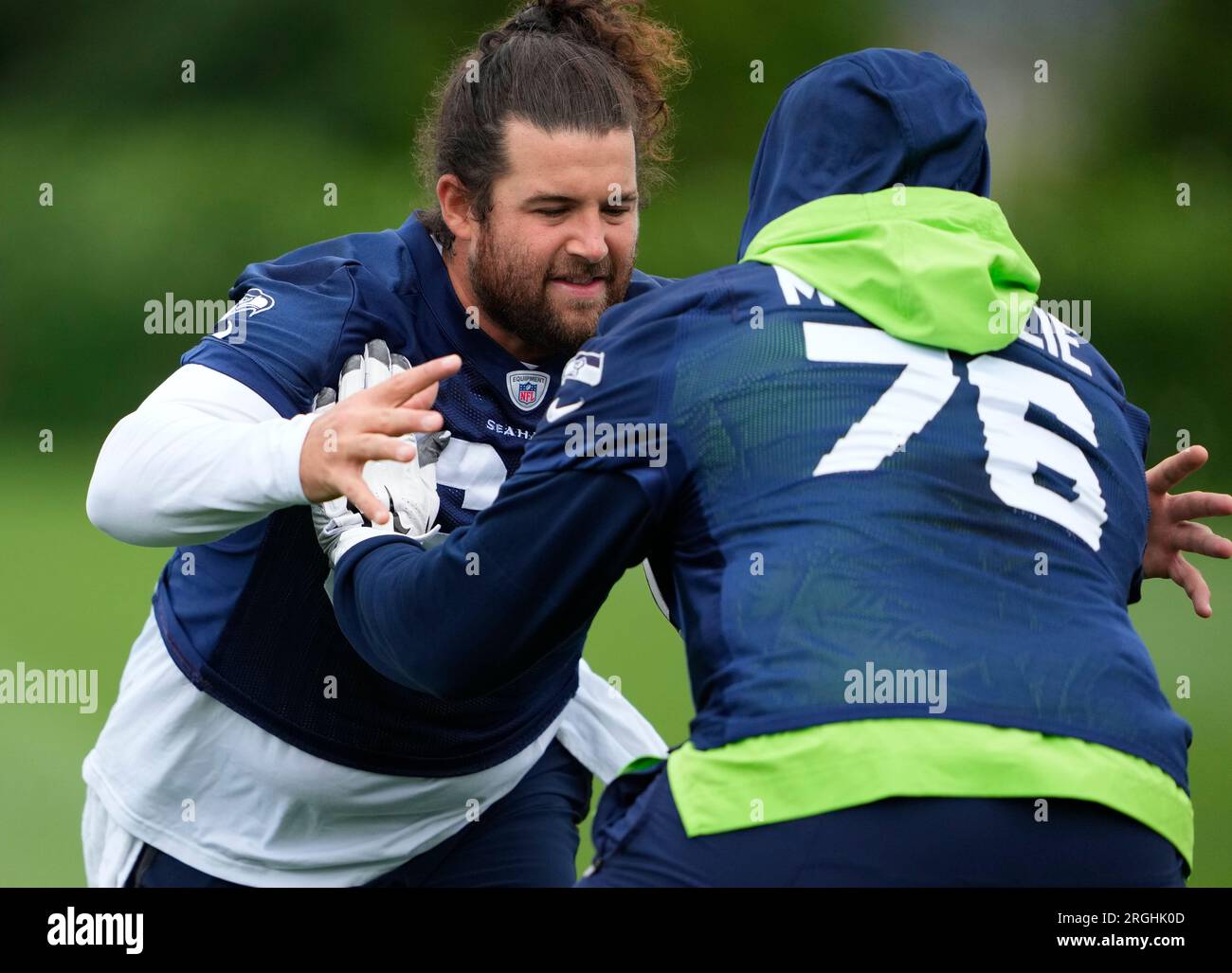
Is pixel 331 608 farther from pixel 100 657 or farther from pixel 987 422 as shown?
pixel 100 657

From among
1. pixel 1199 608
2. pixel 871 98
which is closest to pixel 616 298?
pixel 871 98

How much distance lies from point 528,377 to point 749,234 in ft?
2.35

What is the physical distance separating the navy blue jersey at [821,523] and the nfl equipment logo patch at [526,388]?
81cm

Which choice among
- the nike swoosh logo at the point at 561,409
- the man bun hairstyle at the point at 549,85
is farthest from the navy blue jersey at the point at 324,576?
the nike swoosh logo at the point at 561,409

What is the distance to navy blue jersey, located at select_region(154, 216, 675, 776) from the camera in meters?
2.59

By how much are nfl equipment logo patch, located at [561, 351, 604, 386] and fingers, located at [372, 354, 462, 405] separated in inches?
9.3

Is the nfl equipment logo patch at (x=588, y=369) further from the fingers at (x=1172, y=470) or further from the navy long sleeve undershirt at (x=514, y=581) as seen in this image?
the fingers at (x=1172, y=470)

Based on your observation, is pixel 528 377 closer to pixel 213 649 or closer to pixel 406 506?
pixel 406 506

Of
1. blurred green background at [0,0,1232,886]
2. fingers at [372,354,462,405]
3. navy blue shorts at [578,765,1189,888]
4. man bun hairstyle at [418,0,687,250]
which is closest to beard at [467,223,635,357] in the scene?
man bun hairstyle at [418,0,687,250]

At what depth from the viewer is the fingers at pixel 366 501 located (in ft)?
6.85

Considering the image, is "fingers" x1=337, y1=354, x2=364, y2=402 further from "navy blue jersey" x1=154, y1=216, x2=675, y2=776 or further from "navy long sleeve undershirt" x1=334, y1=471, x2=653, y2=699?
"navy long sleeve undershirt" x1=334, y1=471, x2=653, y2=699

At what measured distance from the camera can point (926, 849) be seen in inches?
65.1

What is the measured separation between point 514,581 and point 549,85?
1.26m

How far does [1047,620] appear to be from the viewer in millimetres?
1764
